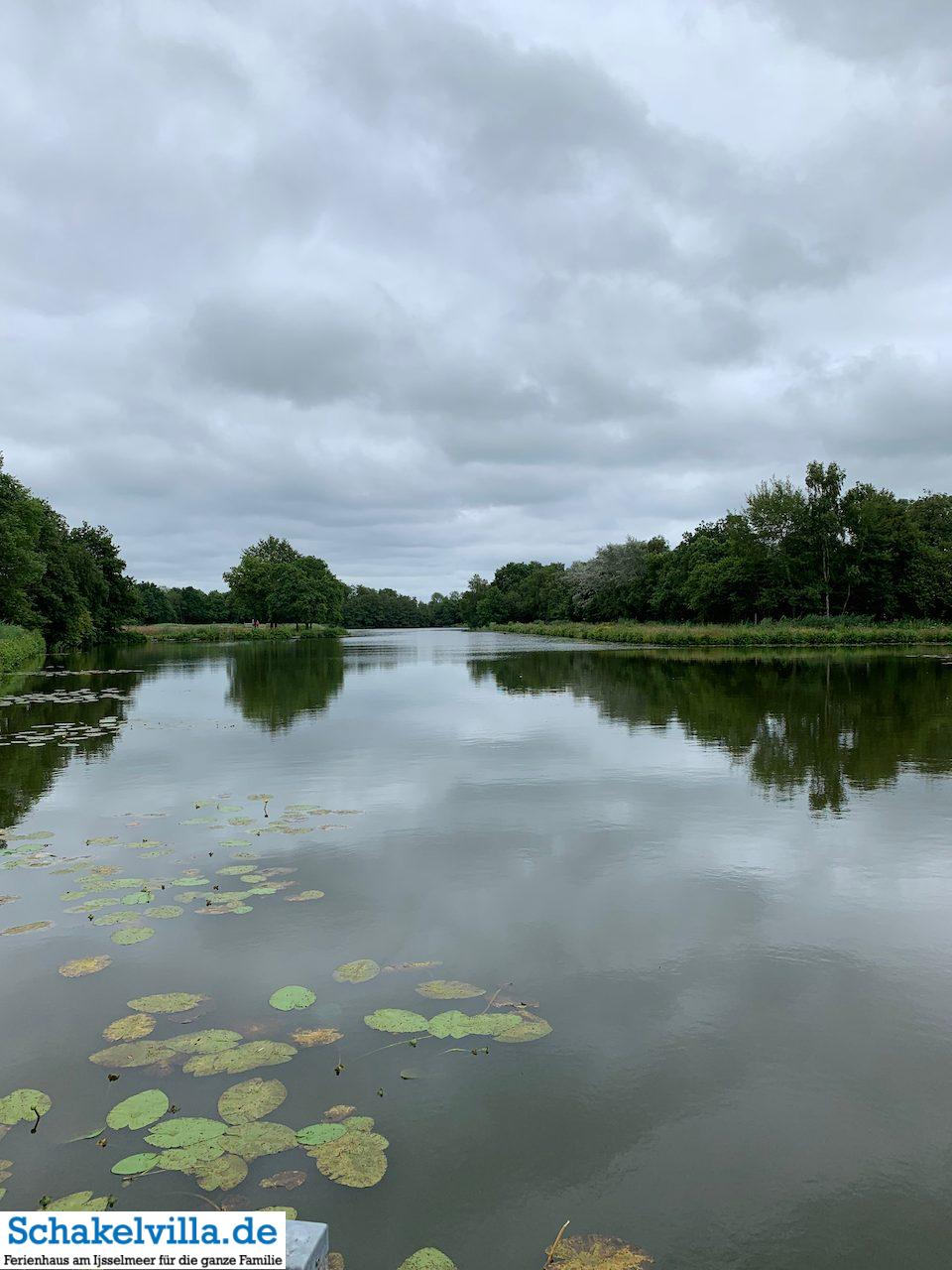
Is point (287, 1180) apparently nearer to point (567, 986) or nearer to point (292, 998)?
point (292, 998)

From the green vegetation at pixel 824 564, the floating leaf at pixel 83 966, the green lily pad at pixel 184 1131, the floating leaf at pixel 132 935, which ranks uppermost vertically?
the green vegetation at pixel 824 564

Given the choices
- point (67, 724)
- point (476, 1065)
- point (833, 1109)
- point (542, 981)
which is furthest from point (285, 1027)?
point (67, 724)

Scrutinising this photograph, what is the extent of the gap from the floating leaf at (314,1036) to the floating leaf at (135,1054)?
633 millimetres

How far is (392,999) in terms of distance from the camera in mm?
4703

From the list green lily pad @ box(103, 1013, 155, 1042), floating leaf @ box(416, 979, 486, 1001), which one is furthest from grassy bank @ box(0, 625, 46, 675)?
floating leaf @ box(416, 979, 486, 1001)

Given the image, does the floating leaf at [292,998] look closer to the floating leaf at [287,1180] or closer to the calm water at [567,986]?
the calm water at [567,986]

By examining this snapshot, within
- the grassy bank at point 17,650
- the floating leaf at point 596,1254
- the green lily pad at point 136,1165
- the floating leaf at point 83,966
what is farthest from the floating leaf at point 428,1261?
the grassy bank at point 17,650

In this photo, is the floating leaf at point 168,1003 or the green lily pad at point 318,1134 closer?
the green lily pad at point 318,1134

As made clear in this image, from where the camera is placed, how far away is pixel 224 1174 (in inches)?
127

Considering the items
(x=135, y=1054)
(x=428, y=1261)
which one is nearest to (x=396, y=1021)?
(x=135, y=1054)

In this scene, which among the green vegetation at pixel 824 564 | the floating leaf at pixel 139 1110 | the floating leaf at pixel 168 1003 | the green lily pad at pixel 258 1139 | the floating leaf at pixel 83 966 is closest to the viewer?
the green lily pad at pixel 258 1139

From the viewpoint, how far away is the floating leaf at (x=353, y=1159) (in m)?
3.22

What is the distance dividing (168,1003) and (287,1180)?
5.92 feet

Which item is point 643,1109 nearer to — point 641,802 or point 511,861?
point 511,861
